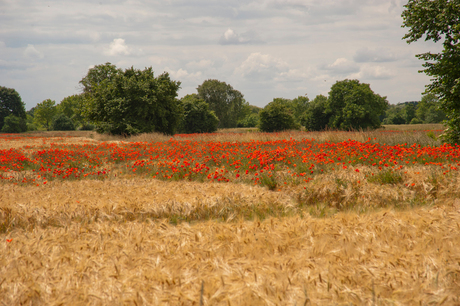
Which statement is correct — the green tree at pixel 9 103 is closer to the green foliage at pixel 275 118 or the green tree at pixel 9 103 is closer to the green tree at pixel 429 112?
the green foliage at pixel 275 118

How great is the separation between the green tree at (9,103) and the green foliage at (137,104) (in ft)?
162

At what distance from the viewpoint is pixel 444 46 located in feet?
44.4

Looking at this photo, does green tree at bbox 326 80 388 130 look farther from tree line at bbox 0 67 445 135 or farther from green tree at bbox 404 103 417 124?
green tree at bbox 404 103 417 124

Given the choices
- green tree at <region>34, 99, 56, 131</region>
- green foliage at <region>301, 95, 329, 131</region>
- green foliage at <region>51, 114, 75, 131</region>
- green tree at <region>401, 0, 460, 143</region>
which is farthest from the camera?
green tree at <region>34, 99, 56, 131</region>

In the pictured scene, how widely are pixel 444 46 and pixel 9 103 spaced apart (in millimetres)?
83442

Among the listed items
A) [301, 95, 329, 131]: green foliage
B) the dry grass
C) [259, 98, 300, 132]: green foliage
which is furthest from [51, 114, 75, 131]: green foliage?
the dry grass

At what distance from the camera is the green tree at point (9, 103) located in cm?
6731

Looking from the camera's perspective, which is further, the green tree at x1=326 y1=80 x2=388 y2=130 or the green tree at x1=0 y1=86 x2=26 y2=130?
the green tree at x1=0 y1=86 x2=26 y2=130

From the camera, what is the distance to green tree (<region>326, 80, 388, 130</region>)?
154 ft

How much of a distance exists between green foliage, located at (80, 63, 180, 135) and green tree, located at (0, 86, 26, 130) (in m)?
49.4

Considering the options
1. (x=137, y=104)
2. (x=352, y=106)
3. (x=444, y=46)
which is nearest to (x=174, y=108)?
(x=137, y=104)

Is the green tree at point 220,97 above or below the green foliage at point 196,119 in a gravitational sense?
above

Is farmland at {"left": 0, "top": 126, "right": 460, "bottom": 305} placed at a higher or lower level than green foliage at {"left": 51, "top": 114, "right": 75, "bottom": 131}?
lower

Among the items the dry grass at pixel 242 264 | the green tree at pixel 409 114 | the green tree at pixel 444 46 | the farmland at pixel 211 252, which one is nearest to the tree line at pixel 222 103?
the green tree at pixel 444 46
